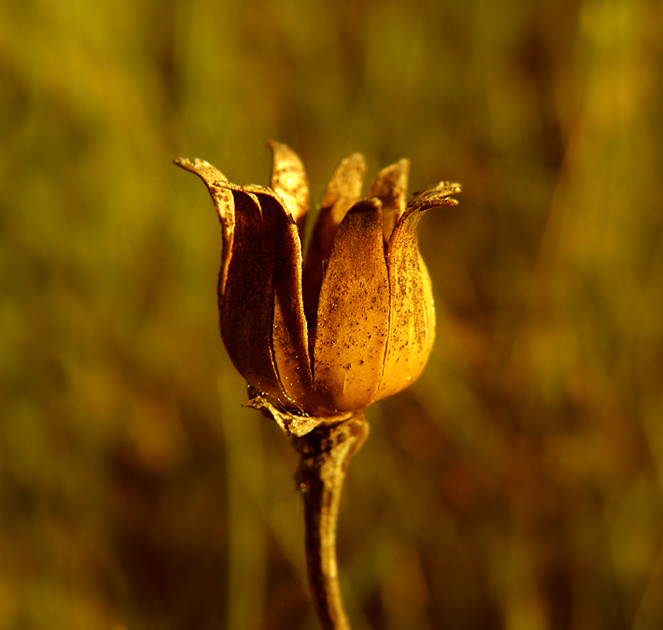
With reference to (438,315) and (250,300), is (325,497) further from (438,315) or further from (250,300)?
(438,315)

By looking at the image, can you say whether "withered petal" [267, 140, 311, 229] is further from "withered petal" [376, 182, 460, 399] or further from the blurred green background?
the blurred green background

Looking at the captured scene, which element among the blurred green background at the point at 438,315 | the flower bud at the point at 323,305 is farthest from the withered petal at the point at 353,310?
the blurred green background at the point at 438,315

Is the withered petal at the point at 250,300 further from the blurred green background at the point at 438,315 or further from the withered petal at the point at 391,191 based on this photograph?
the blurred green background at the point at 438,315

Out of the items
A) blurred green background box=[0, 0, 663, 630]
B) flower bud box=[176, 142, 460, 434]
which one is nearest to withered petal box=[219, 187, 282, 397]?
flower bud box=[176, 142, 460, 434]

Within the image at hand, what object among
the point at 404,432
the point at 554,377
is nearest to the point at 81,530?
the point at 404,432

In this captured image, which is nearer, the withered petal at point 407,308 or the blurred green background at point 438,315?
the withered petal at point 407,308

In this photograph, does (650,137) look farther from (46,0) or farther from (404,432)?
(46,0)
